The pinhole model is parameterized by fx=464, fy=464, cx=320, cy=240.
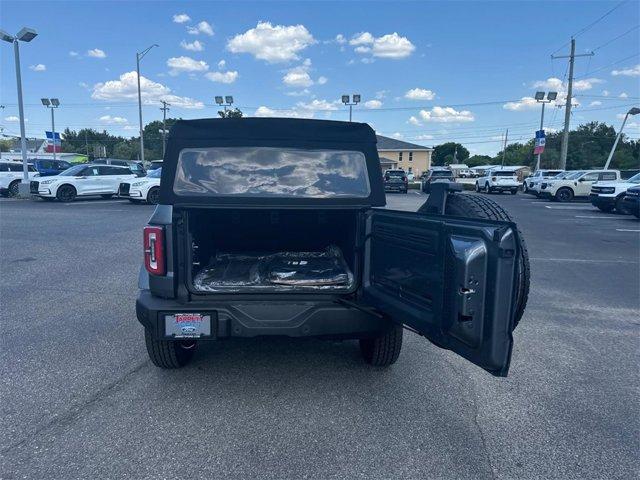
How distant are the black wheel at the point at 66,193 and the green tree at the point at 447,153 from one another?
102719 millimetres

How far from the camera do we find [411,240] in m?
2.85

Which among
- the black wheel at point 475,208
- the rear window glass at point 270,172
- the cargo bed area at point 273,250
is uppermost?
the rear window glass at point 270,172

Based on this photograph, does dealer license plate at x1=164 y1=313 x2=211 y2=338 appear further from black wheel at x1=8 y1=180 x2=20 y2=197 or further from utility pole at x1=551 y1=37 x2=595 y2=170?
utility pole at x1=551 y1=37 x2=595 y2=170

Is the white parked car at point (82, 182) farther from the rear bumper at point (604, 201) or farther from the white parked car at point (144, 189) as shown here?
the rear bumper at point (604, 201)

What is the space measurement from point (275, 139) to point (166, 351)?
1893 mm

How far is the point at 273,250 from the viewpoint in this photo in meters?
5.01

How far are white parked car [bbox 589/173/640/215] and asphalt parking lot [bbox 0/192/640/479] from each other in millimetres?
16147

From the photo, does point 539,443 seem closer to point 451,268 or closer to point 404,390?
point 404,390

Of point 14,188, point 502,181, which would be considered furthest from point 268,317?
point 502,181

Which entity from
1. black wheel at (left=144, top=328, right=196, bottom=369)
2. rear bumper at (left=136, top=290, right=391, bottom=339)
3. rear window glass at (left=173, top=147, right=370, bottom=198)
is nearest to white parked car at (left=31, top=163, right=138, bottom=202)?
black wheel at (left=144, top=328, right=196, bottom=369)

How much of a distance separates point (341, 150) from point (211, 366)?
6.98 ft

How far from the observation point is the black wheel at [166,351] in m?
3.65

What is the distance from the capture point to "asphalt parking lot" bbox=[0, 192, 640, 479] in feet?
8.86

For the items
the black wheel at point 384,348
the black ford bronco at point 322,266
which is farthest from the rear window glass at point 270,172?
the black wheel at point 384,348
